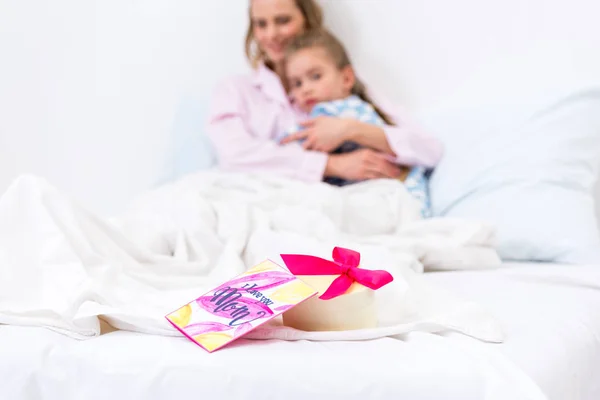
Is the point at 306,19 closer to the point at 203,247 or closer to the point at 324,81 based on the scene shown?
the point at 324,81

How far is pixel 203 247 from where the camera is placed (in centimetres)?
115

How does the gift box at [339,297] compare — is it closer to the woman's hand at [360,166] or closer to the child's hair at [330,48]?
the woman's hand at [360,166]

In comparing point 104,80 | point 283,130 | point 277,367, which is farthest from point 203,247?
point 104,80

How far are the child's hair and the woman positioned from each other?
0.03 m

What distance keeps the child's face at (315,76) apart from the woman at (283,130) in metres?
0.07

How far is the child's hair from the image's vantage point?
172cm

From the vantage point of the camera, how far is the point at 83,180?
207 cm

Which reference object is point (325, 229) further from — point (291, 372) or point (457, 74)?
point (457, 74)

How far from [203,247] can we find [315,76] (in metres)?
0.71

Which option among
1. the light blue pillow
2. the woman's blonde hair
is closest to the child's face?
the woman's blonde hair

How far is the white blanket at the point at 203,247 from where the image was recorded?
820 mm

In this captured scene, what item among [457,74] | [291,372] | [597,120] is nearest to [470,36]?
[457,74]

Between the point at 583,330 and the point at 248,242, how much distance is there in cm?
54

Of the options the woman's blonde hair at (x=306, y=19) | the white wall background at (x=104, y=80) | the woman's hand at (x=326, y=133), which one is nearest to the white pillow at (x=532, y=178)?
the woman's hand at (x=326, y=133)
